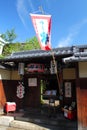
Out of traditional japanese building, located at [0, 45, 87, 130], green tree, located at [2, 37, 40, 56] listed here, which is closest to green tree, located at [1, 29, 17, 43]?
green tree, located at [2, 37, 40, 56]

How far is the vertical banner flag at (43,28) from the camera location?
34.6 ft

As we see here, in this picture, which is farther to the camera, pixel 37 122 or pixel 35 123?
pixel 37 122

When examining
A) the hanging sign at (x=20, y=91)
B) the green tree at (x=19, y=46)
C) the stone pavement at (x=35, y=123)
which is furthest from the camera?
the green tree at (x=19, y=46)

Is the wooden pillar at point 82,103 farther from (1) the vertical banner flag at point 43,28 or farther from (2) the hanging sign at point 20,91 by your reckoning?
(2) the hanging sign at point 20,91

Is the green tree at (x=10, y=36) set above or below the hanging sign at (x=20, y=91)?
above

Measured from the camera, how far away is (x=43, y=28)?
10.7 m

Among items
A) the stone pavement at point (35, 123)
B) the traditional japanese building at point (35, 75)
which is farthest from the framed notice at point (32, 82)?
the stone pavement at point (35, 123)

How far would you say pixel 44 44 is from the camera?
10.8 metres

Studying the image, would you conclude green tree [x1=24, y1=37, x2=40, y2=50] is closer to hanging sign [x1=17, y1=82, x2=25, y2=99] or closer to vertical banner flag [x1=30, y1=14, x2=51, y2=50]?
hanging sign [x1=17, y1=82, x2=25, y2=99]

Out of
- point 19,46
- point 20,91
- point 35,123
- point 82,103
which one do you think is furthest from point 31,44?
point 82,103

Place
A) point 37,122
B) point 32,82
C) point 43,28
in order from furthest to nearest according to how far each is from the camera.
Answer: point 32,82, point 37,122, point 43,28

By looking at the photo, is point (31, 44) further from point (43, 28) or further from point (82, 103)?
point (82, 103)

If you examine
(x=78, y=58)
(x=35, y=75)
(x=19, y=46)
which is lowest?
(x=35, y=75)

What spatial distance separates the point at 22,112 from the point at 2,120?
206 centimetres
